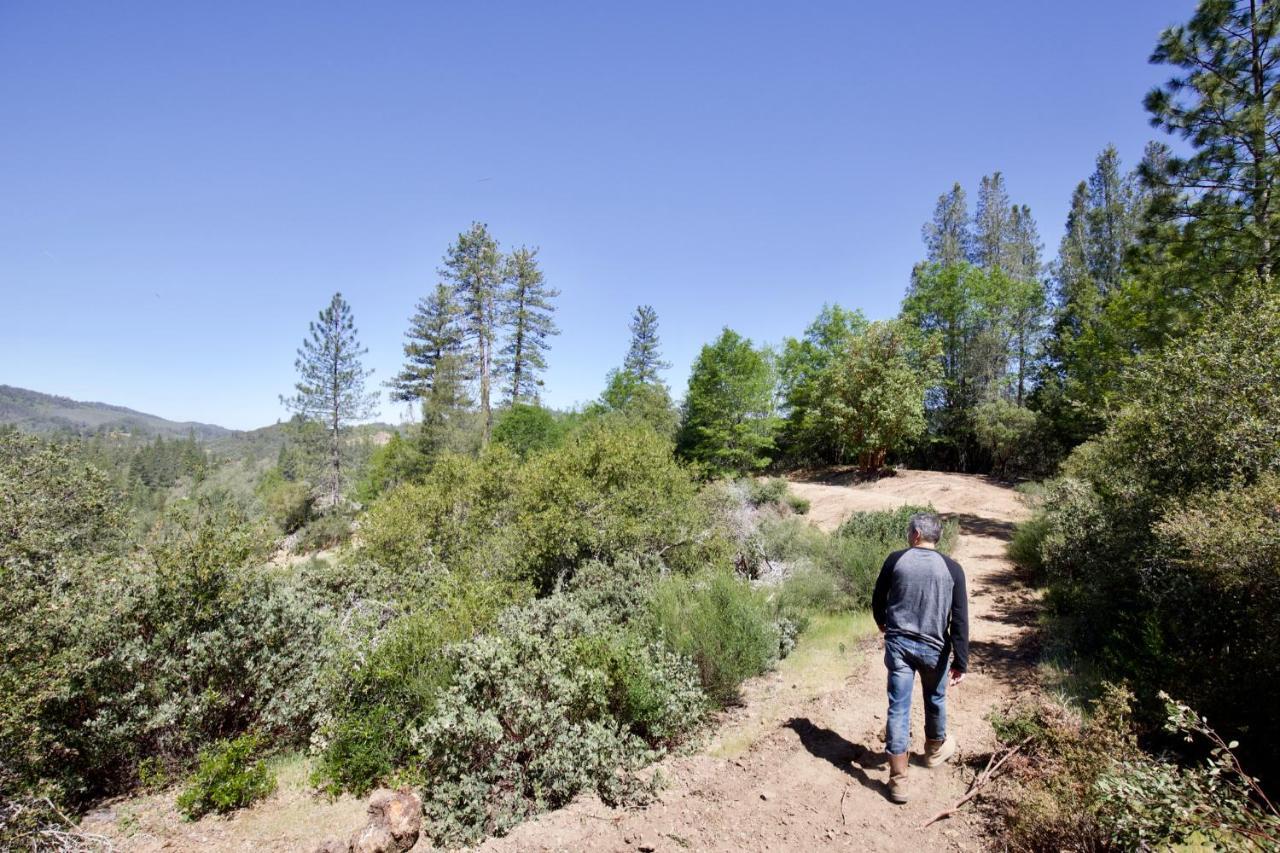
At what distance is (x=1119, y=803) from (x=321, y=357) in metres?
35.6

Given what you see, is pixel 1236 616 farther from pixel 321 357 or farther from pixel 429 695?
pixel 321 357

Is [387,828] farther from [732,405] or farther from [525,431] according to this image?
[732,405]

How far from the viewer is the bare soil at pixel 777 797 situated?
3.61 m

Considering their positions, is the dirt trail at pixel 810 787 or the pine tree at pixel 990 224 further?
the pine tree at pixel 990 224

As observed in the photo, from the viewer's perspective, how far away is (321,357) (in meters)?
30.7

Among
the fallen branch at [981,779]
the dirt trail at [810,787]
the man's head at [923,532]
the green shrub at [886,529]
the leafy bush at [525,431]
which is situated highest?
the leafy bush at [525,431]

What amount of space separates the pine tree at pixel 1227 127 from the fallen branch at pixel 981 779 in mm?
10291

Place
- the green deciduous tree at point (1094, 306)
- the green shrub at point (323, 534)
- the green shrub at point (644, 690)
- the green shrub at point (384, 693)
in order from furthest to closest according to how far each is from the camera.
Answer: the green shrub at point (323, 534) < the green deciduous tree at point (1094, 306) < the green shrub at point (644, 690) < the green shrub at point (384, 693)

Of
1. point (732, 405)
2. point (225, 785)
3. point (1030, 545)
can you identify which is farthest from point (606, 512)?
point (732, 405)

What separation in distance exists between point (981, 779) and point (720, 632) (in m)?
2.91

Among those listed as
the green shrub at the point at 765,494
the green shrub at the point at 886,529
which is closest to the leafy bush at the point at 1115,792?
the green shrub at the point at 886,529

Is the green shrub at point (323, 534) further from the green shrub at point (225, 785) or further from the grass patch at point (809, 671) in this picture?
the grass patch at point (809, 671)

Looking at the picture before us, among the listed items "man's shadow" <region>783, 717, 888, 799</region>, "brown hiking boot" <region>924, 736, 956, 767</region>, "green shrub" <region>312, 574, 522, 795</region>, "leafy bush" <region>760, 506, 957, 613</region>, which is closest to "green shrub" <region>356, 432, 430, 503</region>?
"leafy bush" <region>760, 506, 957, 613</region>

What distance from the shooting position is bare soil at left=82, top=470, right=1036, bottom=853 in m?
3.61
